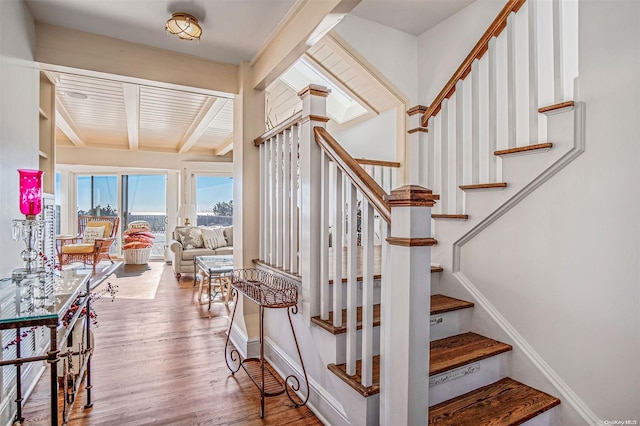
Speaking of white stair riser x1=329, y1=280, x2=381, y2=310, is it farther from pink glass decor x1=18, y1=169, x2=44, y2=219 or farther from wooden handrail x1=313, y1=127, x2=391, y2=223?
pink glass decor x1=18, y1=169, x2=44, y2=219

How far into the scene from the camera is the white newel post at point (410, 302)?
1.29m

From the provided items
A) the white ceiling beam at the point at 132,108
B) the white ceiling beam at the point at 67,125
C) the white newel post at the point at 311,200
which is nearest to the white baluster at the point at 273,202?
the white newel post at the point at 311,200

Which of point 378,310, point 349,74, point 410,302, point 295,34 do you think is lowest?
point 378,310

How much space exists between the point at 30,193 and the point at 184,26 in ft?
4.57

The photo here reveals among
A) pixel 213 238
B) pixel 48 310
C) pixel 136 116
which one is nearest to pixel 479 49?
pixel 48 310

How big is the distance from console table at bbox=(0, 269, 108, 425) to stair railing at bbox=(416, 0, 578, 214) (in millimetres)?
2228

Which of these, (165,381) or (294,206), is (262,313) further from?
(165,381)

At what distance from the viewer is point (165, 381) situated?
2.38 metres

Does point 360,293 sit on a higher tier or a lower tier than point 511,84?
lower

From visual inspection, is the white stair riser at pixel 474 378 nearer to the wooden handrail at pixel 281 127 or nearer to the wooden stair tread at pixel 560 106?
the wooden stair tread at pixel 560 106

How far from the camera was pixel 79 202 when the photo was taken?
8430 mm

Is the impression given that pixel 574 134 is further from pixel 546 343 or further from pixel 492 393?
pixel 492 393

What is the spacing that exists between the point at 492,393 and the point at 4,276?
2.75 m

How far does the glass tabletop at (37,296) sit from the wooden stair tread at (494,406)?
1.68 meters
